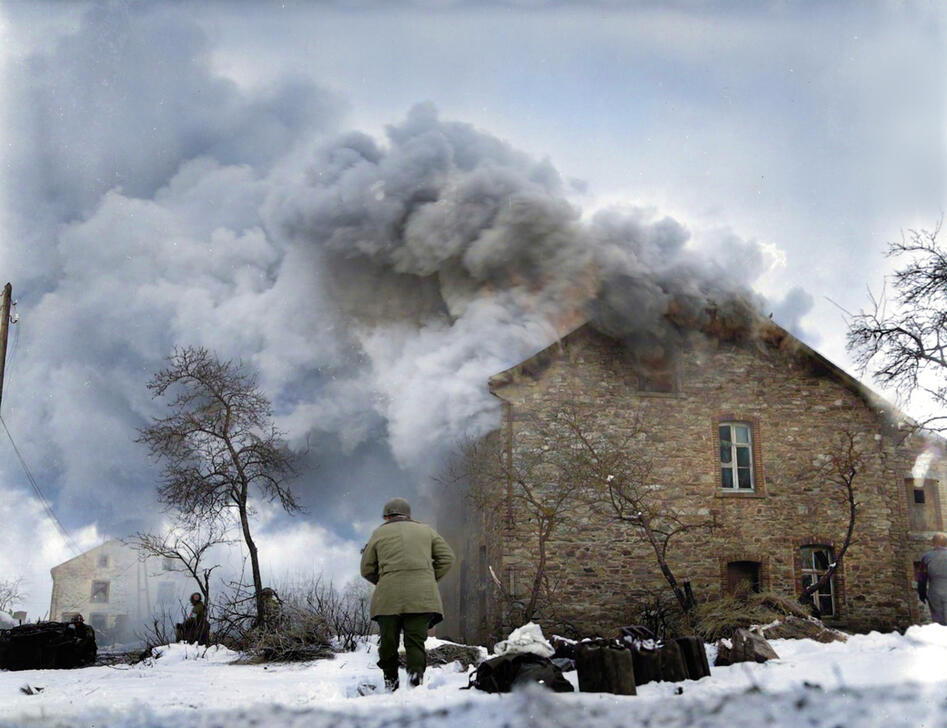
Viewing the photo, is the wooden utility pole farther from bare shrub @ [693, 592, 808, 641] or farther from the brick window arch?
the brick window arch

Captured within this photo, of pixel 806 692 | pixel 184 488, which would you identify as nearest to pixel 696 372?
pixel 184 488

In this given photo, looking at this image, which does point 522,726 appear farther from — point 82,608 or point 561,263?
point 82,608

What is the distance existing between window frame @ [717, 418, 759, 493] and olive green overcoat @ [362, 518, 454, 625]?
33.7 ft

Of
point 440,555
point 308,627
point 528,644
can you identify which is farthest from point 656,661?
point 308,627

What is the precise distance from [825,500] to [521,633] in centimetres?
1172

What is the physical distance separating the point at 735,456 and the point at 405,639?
1100 cm

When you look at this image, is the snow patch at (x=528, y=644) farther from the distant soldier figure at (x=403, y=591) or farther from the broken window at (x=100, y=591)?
the broken window at (x=100, y=591)

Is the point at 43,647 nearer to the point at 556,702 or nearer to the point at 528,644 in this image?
the point at 528,644

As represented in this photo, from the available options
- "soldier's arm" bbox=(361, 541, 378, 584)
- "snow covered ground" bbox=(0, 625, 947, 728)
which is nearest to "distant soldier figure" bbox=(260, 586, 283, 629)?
"snow covered ground" bbox=(0, 625, 947, 728)

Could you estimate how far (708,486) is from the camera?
1580 centimetres

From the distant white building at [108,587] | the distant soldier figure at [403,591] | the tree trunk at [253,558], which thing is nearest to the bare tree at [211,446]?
the tree trunk at [253,558]

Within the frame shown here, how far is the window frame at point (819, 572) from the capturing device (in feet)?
52.2

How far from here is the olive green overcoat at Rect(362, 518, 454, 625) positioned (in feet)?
21.4

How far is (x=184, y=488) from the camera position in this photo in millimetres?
14805
